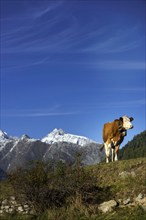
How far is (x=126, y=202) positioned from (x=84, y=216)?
2306mm

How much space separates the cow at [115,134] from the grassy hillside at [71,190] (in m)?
4.31

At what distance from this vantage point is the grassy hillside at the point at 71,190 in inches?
803

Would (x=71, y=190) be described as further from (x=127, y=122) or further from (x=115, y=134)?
(x=127, y=122)

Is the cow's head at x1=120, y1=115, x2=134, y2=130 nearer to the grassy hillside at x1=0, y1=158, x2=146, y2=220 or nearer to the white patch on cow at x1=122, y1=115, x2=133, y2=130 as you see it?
the white patch on cow at x1=122, y1=115, x2=133, y2=130

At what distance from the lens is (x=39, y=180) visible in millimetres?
22719

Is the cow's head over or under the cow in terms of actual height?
over

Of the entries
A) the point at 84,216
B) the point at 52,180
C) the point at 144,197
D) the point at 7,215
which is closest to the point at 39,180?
the point at 52,180

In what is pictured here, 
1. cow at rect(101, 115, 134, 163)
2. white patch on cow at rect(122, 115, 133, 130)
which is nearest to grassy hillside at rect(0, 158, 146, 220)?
cow at rect(101, 115, 134, 163)

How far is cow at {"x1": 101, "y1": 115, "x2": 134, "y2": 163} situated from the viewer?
2858 centimetres

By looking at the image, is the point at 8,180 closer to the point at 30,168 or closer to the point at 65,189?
the point at 30,168

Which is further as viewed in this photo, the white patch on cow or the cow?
the white patch on cow

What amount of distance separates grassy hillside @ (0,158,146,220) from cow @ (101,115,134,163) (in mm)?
4312

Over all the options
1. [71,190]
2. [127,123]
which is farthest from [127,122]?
[71,190]

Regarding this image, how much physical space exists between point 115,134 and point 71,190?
25.2ft
